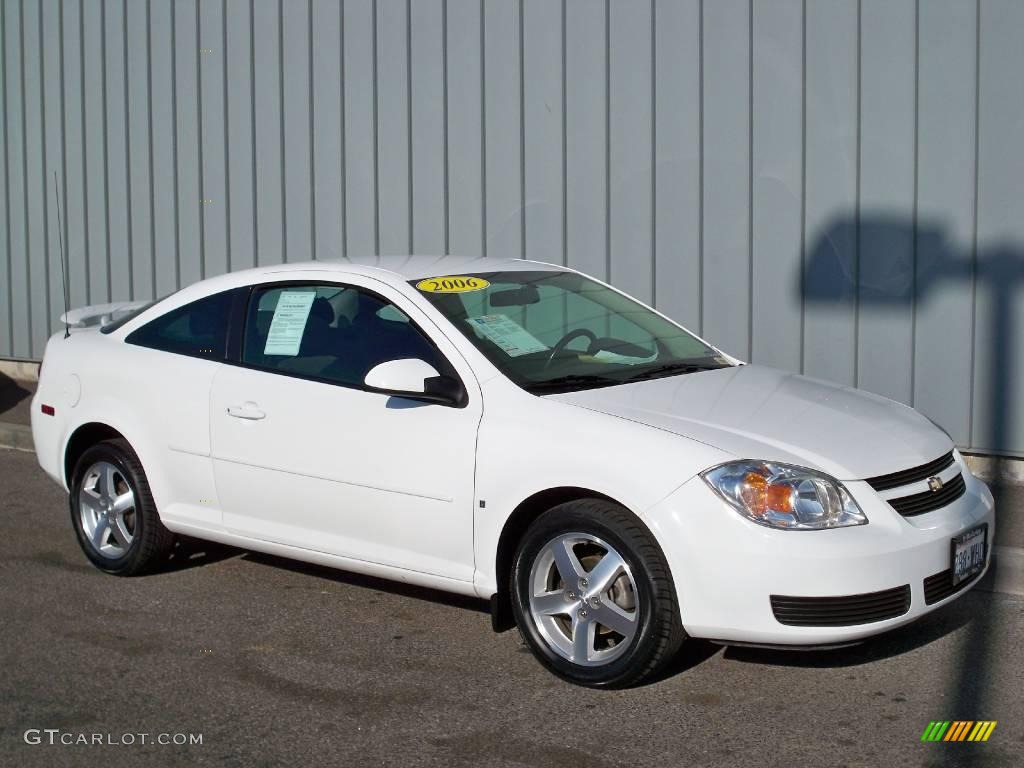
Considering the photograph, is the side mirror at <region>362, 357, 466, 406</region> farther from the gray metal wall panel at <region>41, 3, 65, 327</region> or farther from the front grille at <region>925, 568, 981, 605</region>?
the gray metal wall panel at <region>41, 3, 65, 327</region>


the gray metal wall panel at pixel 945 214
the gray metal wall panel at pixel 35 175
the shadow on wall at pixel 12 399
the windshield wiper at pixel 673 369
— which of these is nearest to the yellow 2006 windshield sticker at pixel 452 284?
the windshield wiper at pixel 673 369

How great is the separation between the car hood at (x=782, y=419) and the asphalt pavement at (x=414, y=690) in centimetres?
82

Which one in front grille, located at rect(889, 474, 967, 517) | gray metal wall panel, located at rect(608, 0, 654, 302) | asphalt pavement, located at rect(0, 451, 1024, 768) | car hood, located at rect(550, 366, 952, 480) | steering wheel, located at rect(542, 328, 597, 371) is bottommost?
asphalt pavement, located at rect(0, 451, 1024, 768)

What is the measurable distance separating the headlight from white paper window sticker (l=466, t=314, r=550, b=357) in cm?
115

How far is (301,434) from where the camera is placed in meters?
Result: 5.50

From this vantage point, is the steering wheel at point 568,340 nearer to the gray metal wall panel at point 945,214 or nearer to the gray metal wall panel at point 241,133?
the gray metal wall panel at point 945,214

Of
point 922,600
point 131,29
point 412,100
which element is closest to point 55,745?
point 922,600

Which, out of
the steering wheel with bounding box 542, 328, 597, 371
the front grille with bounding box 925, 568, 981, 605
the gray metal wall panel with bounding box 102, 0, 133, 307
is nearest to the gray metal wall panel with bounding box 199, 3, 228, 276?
the gray metal wall panel with bounding box 102, 0, 133, 307

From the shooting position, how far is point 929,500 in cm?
479

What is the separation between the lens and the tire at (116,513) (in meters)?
6.16

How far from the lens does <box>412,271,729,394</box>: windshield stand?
5.28 meters

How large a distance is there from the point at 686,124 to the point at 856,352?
1793 millimetres

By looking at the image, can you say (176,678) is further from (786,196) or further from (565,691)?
(786,196)

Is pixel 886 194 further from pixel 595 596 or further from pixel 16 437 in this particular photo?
pixel 16 437
